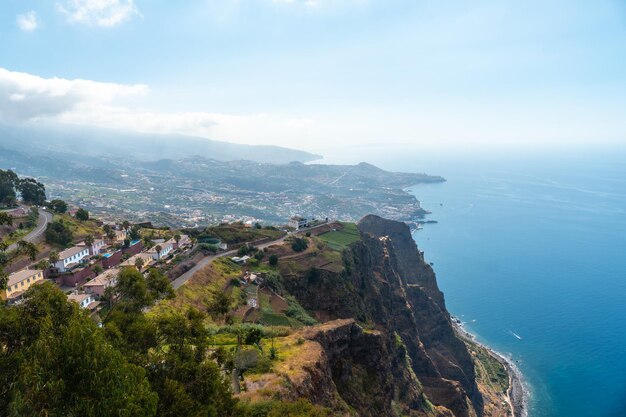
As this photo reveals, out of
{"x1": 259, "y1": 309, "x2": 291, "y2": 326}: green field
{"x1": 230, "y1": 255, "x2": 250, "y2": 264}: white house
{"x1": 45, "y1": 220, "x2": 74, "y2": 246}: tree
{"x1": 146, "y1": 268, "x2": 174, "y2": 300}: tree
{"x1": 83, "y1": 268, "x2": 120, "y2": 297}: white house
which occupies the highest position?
{"x1": 146, "y1": 268, "x2": 174, "y2": 300}: tree

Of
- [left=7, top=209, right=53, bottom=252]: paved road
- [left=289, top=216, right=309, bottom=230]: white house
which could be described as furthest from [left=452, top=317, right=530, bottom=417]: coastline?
[left=7, top=209, right=53, bottom=252]: paved road

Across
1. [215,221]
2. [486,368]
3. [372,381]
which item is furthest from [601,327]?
[215,221]

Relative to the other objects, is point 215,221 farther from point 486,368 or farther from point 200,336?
point 200,336

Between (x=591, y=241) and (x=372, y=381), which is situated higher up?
(x=372, y=381)

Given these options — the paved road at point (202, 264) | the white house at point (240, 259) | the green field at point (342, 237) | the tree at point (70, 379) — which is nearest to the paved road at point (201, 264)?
the paved road at point (202, 264)

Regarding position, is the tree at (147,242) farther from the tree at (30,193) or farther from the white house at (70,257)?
the tree at (30,193)

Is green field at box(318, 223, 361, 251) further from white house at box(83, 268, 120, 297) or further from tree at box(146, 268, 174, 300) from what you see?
tree at box(146, 268, 174, 300)
